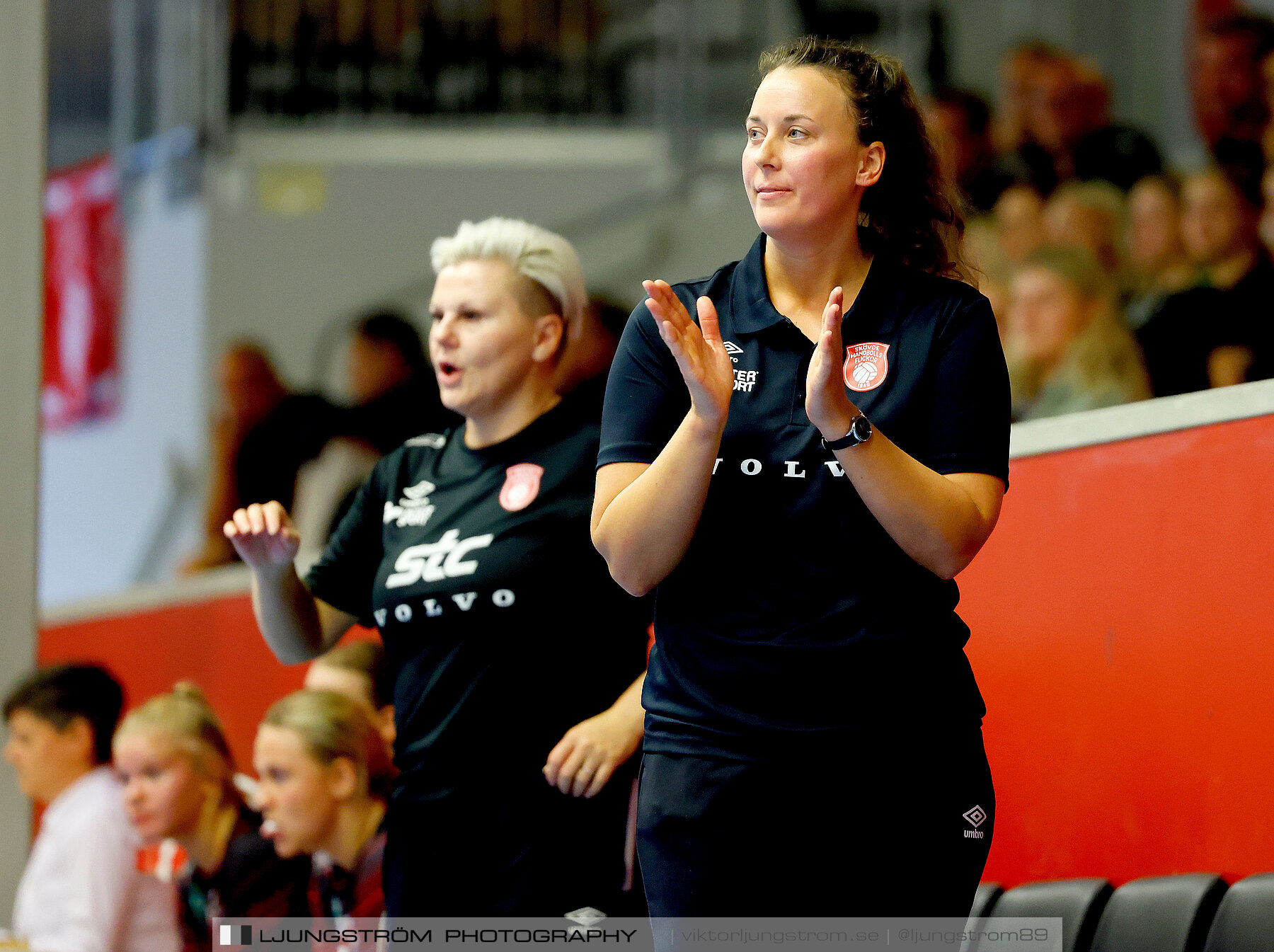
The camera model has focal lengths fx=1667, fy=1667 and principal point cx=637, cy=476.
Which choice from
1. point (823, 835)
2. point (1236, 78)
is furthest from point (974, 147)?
point (823, 835)

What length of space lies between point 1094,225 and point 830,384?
3.78m

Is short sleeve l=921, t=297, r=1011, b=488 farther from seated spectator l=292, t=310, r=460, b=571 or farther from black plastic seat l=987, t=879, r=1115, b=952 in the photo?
seated spectator l=292, t=310, r=460, b=571

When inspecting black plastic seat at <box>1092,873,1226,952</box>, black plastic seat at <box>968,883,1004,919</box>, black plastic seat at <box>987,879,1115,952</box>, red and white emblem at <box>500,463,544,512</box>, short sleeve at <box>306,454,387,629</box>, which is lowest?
black plastic seat at <box>968,883,1004,919</box>

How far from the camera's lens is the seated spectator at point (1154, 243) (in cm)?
480

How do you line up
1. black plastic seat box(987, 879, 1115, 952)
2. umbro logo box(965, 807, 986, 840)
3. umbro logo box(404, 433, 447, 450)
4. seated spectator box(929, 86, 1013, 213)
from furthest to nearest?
1. seated spectator box(929, 86, 1013, 213)
2. umbro logo box(404, 433, 447, 450)
3. black plastic seat box(987, 879, 1115, 952)
4. umbro logo box(965, 807, 986, 840)

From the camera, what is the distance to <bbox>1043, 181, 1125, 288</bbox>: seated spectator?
511 cm

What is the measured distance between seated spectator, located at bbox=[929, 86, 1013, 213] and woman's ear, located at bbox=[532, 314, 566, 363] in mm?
3354

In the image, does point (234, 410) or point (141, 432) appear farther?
point (141, 432)

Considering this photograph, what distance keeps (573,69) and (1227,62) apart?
367 centimetres

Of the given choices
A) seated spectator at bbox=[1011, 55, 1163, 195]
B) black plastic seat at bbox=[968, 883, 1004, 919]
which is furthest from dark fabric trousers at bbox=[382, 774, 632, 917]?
seated spectator at bbox=[1011, 55, 1163, 195]

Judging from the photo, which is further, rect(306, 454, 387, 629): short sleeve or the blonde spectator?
the blonde spectator

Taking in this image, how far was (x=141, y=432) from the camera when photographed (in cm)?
892

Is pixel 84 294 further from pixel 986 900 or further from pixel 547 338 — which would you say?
pixel 986 900

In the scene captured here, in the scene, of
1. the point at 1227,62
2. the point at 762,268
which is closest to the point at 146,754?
the point at 762,268
